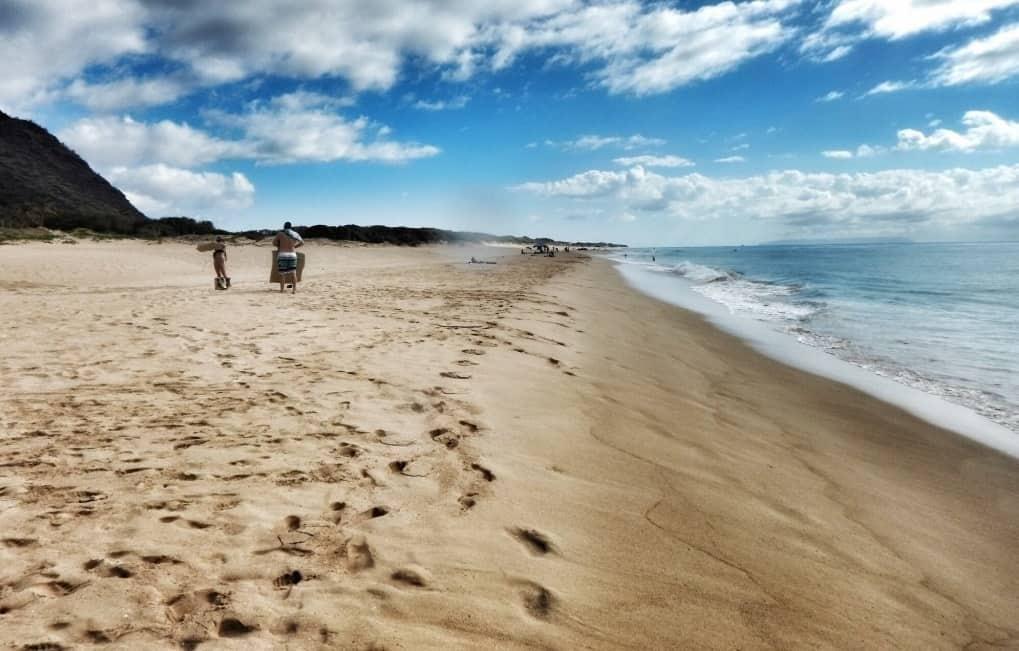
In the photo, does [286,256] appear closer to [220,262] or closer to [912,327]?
[220,262]

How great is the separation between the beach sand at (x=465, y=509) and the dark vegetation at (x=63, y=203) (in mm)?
33876

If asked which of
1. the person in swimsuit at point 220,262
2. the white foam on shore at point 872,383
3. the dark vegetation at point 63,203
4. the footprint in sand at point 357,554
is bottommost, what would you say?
the white foam on shore at point 872,383

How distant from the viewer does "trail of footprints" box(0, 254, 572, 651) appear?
214 centimetres

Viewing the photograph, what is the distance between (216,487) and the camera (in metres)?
3.15

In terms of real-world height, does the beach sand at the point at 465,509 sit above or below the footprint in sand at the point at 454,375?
below

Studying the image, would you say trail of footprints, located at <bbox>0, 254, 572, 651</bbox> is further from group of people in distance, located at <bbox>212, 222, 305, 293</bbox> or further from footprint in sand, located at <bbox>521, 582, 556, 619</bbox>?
group of people in distance, located at <bbox>212, 222, 305, 293</bbox>

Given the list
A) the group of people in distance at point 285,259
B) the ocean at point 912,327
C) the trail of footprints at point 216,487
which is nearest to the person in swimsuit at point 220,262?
the group of people in distance at point 285,259

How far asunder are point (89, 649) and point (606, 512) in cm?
250

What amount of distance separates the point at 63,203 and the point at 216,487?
65.6 metres

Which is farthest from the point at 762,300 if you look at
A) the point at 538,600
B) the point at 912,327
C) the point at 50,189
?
the point at 50,189

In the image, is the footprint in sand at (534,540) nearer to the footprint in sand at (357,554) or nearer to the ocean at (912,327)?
the footprint in sand at (357,554)

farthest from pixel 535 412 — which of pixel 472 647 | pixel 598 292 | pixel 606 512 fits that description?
pixel 598 292

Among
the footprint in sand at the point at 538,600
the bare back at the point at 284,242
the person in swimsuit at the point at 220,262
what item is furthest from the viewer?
the person in swimsuit at the point at 220,262

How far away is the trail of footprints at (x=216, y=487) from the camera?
7.03 feet
